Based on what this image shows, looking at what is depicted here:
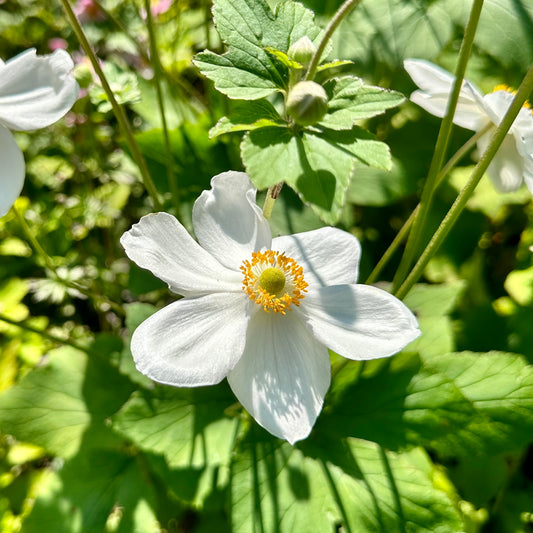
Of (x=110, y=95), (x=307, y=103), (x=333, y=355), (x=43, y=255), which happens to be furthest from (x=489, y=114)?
(x=43, y=255)

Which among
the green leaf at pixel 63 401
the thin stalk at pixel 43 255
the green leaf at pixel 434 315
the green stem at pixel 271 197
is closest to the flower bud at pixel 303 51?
the green stem at pixel 271 197

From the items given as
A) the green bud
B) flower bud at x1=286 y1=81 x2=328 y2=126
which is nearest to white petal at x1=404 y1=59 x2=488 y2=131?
flower bud at x1=286 y1=81 x2=328 y2=126

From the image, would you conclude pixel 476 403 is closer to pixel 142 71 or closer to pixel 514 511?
pixel 514 511

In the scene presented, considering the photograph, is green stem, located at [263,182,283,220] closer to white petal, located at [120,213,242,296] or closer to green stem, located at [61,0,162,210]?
white petal, located at [120,213,242,296]

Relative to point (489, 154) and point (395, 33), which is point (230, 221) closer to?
point (489, 154)

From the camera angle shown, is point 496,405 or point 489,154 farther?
point 496,405

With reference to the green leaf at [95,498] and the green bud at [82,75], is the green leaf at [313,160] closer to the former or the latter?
the green bud at [82,75]
